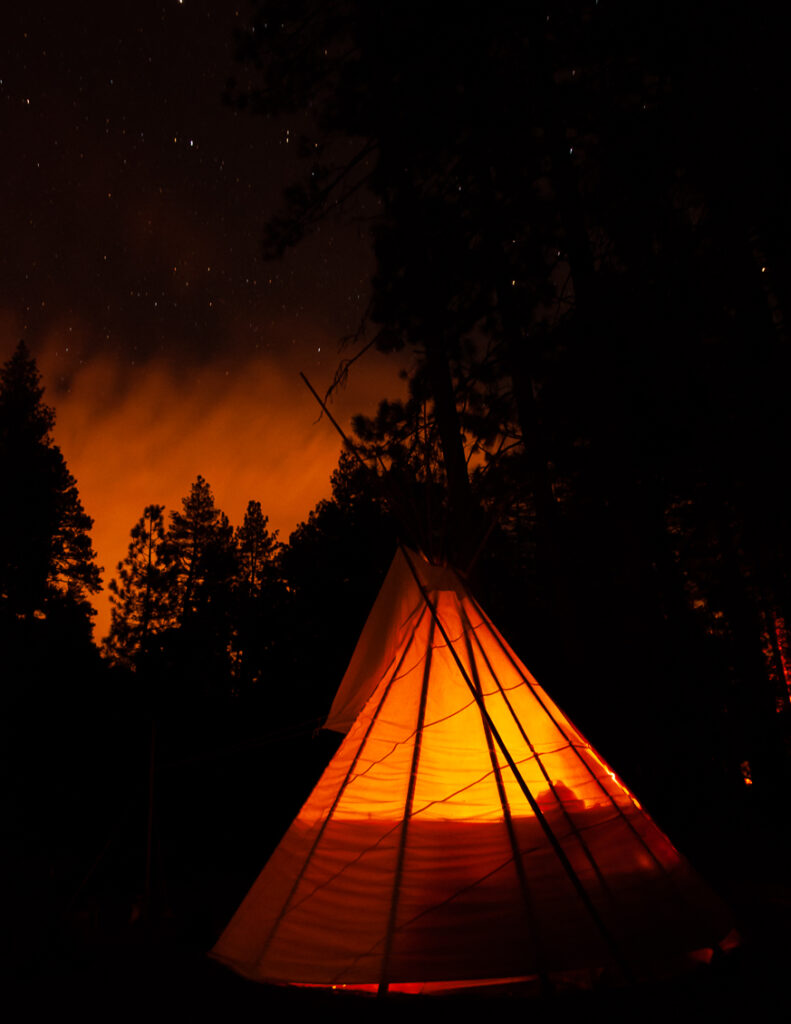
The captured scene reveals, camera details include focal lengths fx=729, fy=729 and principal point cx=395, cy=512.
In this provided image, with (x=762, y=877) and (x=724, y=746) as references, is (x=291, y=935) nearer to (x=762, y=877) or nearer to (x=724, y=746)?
(x=762, y=877)

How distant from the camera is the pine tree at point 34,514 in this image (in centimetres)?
1836

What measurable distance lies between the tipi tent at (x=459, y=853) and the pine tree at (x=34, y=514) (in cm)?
1523

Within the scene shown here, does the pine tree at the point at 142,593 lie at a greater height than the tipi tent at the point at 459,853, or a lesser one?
greater

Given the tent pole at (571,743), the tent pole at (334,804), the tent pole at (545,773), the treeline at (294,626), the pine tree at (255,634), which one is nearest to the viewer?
the tent pole at (545,773)

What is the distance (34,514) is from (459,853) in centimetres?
1822

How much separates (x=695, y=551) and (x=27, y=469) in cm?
1668

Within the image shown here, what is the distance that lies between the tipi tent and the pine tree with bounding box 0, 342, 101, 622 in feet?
50.0

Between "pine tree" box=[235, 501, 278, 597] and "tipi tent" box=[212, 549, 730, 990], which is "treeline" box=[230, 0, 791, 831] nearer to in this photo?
"tipi tent" box=[212, 549, 730, 990]

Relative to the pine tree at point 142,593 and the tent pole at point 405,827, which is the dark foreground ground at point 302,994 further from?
the pine tree at point 142,593

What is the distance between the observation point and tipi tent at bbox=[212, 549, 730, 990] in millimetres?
3402

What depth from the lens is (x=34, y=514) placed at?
1908cm

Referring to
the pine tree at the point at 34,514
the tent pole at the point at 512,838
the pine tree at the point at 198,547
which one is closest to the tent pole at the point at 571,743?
the tent pole at the point at 512,838

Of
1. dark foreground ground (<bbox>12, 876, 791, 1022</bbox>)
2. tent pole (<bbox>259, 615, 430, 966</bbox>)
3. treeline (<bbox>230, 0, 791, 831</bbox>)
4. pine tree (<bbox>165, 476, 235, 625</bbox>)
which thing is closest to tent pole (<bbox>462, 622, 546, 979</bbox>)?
dark foreground ground (<bbox>12, 876, 791, 1022</bbox>)

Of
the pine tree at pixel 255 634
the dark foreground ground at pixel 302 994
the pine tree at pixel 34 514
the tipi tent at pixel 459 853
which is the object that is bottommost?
the dark foreground ground at pixel 302 994
